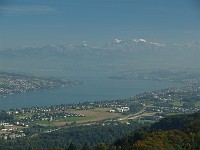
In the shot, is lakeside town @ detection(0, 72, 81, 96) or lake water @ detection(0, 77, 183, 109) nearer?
lake water @ detection(0, 77, 183, 109)

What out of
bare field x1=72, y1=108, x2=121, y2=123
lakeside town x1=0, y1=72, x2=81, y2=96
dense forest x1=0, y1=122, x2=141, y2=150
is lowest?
dense forest x1=0, y1=122, x2=141, y2=150

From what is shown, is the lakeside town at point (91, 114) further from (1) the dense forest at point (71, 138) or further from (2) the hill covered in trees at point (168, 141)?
(2) the hill covered in trees at point (168, 141)

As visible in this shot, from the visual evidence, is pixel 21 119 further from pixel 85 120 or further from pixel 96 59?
pixel 96 59

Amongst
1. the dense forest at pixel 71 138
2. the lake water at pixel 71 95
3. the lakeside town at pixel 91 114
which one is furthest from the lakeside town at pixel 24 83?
the dense forest at pixel 71 138

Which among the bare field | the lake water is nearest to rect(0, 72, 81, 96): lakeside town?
the lake water

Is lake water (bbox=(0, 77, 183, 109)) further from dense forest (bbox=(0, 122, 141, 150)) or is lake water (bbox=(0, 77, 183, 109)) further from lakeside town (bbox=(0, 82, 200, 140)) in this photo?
dense forest (bbox=(0, 122, 141, 150))

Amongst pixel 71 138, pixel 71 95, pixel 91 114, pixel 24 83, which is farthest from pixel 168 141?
pixel 24 83

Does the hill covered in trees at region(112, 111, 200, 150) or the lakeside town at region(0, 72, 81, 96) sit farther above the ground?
the lakeside town at region(0, 72, 81, 96)

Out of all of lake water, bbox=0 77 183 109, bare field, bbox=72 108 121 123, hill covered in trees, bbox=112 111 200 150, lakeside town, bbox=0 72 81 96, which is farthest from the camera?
lakeside town, bbox=0 72 81 96
